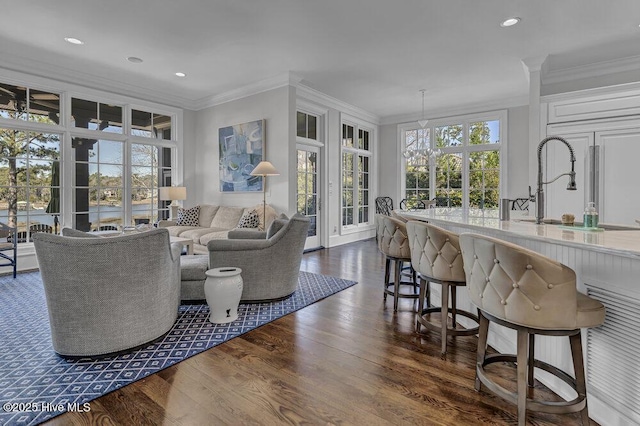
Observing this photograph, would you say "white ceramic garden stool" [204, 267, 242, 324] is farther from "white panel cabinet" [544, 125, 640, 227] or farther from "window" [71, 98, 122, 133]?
"window" [71, 98, 122, 133]

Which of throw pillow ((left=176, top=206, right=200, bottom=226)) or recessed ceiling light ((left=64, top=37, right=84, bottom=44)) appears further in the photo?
throw pillow ((left=176, top=206, right=200, bottom=226))

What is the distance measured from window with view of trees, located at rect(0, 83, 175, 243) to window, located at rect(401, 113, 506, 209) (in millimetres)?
4989

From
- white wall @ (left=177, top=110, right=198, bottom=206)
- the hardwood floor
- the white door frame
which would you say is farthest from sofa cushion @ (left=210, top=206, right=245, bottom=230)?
the hardwood floor

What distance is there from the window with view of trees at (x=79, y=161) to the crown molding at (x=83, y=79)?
250 mm

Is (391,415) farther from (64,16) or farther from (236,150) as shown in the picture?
(236,150)

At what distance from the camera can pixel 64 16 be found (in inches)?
139

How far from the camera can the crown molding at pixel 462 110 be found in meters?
6.68

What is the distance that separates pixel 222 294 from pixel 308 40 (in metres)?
3.16

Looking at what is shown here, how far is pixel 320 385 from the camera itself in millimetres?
1947

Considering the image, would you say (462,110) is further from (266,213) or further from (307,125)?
(266,213)

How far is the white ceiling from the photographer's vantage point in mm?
3393

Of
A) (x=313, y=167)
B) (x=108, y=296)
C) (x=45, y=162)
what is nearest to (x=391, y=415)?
(x=108, y=296)

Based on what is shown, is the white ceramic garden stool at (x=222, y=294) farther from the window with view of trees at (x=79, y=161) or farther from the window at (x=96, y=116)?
the window at (x=96, y=116)

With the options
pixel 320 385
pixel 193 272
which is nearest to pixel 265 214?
pixel 193 272
